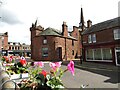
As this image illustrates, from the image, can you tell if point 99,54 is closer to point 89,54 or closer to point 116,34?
point 89,54

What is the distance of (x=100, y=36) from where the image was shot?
25406 millimetres

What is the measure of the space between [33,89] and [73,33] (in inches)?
1811

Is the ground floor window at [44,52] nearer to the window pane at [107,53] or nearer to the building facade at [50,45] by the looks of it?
the building facade at [50,45]

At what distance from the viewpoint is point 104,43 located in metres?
24.2

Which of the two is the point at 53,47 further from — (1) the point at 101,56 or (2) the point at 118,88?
(2) the point at 118,88

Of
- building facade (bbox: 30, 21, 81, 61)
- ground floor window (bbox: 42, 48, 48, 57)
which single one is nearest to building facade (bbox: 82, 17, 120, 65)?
building facade (bbox: 30, 21, 81, 61)

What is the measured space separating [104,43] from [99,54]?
8.33 ft

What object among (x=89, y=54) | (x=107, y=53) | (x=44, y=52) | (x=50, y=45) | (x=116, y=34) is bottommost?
(x=89, y=54)

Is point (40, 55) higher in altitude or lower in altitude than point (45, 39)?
lower

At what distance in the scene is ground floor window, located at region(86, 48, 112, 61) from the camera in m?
23.8

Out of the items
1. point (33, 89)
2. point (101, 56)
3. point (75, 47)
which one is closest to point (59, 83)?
point (33, 89)

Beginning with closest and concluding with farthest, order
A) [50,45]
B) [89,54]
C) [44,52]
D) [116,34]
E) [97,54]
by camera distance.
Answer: [116,34], [97,54], [89,54], [50,45], [44,52]

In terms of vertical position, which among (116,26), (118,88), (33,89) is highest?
(116,26)

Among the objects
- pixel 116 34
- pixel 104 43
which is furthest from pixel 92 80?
pixel 104 43
